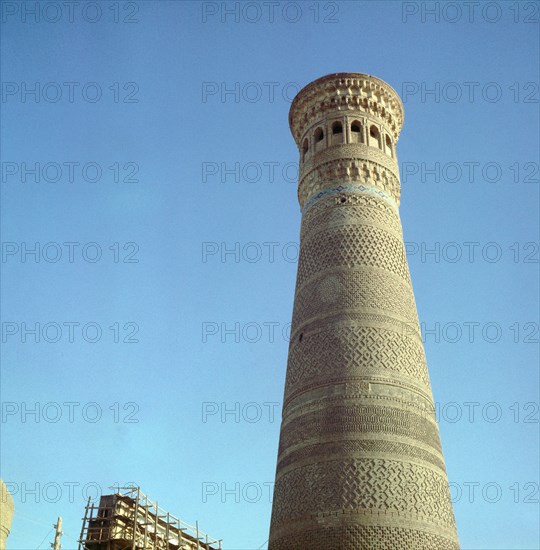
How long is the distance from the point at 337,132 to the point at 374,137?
72 cm

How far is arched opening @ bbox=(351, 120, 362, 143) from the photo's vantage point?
12961mm

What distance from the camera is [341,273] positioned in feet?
37.4

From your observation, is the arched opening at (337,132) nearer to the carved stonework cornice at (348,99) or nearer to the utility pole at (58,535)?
the carved stonework cornice at (348,99)

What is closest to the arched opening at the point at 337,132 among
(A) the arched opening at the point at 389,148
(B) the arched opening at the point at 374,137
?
(B) the arched opening at the point at 374,137

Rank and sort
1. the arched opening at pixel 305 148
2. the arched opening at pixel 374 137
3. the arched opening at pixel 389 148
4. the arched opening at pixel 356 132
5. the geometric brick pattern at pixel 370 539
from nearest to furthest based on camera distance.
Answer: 1. the geometric brick pattern at pixel 370 539
2. the arched opening at pixel 356 132
3. the arched opening at pixel 374 137
4. the arched opening at pixel 389 148
5. the arched opening at pixel 305 148

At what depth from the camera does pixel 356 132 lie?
13109 millimetres

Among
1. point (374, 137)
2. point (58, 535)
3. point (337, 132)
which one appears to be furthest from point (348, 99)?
point (58, 535)

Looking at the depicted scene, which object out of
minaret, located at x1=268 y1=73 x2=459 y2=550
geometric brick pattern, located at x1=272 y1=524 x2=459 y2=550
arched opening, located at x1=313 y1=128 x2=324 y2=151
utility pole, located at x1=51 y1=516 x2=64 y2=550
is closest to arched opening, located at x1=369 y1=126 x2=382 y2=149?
minaret, located at x1=268 y1=73 x2=459 y2=550

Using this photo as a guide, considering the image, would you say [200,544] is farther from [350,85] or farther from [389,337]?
[350,85]

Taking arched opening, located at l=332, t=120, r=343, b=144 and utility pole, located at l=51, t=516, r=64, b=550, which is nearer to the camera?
arched opening, located at l=332, t=120, r=343, b=144

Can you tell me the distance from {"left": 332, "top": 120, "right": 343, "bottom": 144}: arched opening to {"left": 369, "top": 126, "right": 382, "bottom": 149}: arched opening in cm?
57

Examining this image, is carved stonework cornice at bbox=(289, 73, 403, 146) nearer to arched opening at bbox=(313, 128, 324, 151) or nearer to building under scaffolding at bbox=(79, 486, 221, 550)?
arched opening at bbox=(313, 128, 324, 151)

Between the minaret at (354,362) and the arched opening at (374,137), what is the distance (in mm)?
22

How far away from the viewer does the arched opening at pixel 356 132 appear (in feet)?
42.5
